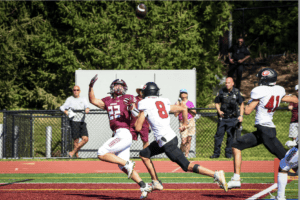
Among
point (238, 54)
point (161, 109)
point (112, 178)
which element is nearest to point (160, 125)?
point (161, 109)

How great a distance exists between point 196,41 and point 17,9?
37.4ft

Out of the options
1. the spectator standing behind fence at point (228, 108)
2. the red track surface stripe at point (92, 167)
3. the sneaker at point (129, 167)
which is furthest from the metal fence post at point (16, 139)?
the sneaker at point (129, 167)

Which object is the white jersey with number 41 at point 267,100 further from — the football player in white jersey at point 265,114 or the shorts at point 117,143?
the shorts at point 117,143

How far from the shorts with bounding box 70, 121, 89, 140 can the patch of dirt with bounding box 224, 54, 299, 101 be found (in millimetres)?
15761

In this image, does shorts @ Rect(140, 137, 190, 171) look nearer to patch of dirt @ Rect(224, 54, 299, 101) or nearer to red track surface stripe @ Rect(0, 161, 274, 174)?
red track surface stripe @ Rect(0, 161, 274, 174)

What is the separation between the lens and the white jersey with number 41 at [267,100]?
7.02m

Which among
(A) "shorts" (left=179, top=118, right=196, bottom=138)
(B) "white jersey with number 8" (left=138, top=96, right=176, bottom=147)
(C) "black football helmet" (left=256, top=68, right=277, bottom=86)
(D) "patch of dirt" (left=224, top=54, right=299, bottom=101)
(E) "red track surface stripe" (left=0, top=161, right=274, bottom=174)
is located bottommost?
(E) "red track surface stripe" (left=0, top=161, right=274, bottom=174)

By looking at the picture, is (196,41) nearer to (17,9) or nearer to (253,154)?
(253,154)

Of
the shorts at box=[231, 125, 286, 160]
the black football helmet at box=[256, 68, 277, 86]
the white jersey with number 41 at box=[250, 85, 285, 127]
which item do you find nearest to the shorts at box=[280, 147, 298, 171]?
the shorts at box=[231, 125, 286, 160]

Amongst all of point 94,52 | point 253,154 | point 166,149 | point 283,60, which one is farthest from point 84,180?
point 283,60

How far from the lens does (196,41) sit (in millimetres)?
22688

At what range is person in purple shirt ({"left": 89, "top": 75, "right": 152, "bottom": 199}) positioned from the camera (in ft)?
22.6

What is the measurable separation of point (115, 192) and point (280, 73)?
23.1 metres

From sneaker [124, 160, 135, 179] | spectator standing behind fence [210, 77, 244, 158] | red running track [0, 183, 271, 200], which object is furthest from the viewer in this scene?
spectator standing behind fence [210, 77, 244, 158]
